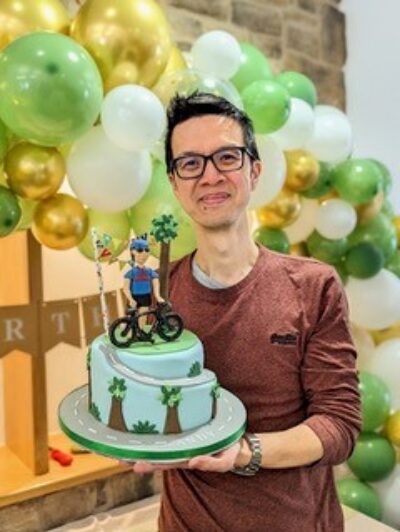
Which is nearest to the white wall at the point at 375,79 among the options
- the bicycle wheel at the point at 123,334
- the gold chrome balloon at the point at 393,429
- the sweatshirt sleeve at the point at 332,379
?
the gold chrome balloon at the point at 393,429

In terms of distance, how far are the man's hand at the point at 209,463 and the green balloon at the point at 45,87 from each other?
78 cm

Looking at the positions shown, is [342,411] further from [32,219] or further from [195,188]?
[32,219]

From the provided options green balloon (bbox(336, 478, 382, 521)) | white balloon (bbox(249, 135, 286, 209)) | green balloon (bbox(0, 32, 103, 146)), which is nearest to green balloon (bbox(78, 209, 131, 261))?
green balloon (bbox(0, 32, 103, 146))

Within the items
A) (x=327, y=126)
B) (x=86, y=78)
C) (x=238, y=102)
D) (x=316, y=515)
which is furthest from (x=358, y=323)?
(x=86, y=78)

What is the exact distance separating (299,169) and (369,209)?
36 cm

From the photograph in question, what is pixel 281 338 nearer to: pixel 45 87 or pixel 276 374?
pixel 276 374

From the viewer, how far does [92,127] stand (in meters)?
1.46

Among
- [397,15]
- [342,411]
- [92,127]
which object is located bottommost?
[342,411]

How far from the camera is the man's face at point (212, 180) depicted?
934 mm

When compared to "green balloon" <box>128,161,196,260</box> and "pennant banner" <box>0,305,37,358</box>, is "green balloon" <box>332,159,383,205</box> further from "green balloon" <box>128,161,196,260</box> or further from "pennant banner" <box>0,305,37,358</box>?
"pennant banner" <box>0,305,37,358</box>

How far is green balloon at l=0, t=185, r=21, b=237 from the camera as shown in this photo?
4.28 feet

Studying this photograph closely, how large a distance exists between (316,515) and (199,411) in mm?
333

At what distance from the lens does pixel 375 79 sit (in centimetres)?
281

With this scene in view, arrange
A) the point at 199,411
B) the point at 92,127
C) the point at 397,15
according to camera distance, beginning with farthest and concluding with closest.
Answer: the point at 397,15
the point at 92,127
the point at 199,411
